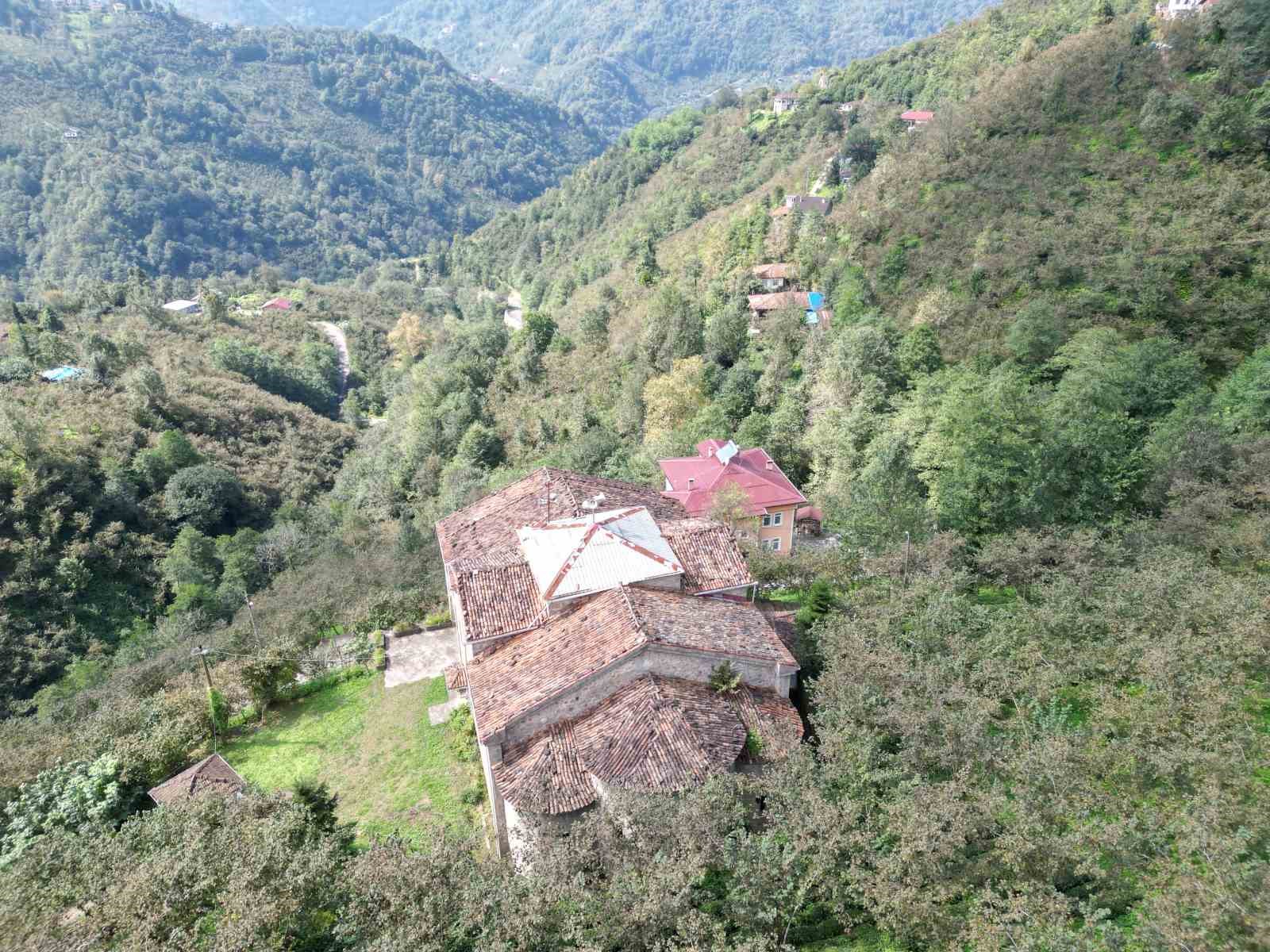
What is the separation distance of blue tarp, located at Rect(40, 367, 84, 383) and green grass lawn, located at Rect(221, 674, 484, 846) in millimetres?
46993

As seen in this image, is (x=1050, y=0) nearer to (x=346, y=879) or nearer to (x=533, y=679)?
(x=533, y=679)

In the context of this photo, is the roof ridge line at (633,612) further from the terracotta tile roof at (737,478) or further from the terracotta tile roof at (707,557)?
the terracotta tile roof at (737,478)

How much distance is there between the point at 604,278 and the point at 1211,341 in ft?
215

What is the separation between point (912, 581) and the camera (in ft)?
72.4

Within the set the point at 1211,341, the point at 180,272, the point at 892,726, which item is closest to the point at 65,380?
the point at 892,726

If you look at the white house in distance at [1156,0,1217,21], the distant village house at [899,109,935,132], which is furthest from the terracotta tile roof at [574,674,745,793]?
the distant village house at [899,109,935,132]

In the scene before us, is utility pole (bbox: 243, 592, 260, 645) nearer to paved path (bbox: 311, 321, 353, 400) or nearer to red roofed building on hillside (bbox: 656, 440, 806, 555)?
red roofed building on hillside (bbox: 656, 440, 806, 555)

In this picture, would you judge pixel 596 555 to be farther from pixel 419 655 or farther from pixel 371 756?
pixel 419 655

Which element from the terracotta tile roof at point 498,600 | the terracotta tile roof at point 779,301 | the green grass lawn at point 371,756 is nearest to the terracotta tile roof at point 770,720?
the terracotta tile roof at point 498,600

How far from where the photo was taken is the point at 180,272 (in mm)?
134625

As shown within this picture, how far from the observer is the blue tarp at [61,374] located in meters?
56.7

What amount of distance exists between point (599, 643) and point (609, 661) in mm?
956

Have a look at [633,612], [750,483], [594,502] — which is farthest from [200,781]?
[750,483]

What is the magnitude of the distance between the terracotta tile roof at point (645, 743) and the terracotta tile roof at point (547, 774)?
0.02m
